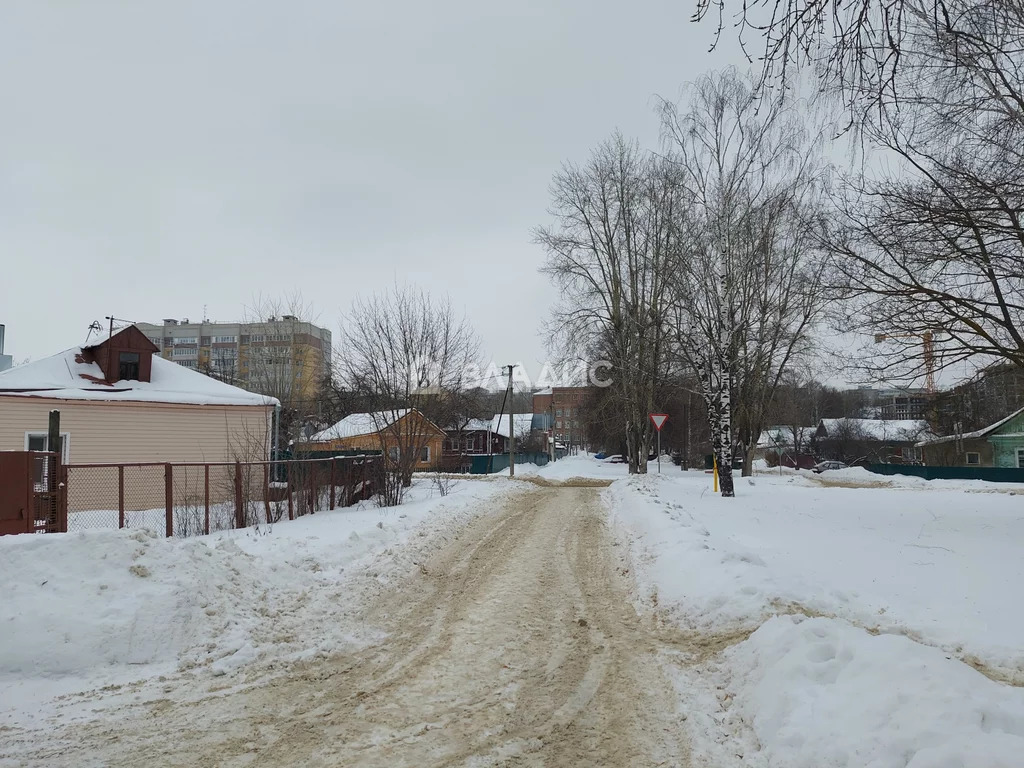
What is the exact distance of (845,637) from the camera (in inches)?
171

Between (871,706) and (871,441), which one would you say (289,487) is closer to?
(871,706)

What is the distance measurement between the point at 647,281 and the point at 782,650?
2735cm

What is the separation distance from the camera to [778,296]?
24781mm

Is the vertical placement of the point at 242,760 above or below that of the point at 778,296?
below

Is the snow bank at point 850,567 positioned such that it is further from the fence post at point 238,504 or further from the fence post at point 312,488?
the fence post at point 238,504

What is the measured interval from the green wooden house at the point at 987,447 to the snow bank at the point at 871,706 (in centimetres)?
4160

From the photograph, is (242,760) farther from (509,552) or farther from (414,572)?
(509,552)

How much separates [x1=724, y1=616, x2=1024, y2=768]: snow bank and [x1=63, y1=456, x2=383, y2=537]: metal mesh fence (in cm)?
1074

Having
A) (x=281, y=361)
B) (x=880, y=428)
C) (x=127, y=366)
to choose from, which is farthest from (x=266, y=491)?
(x=880, y=428)

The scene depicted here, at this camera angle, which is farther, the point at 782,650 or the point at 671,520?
the point at 671,520

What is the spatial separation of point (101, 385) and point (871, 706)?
21.9m

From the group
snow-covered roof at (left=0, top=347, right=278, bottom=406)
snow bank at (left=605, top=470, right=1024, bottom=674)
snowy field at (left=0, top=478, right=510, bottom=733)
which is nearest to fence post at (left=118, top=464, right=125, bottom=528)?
snowy field at (left=0, top=478, right=510, bottom=733)

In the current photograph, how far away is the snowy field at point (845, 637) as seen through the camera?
3195 mm

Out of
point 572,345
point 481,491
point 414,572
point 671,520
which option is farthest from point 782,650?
point 572,345
